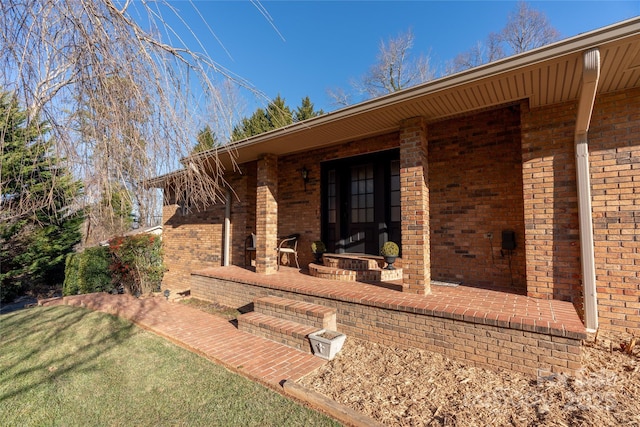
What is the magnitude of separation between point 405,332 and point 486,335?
87 cm

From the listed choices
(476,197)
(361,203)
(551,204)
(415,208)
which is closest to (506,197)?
(476,197)

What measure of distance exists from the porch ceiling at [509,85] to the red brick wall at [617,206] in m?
0.36

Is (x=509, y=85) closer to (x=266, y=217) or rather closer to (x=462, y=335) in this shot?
(x=462, y=335)

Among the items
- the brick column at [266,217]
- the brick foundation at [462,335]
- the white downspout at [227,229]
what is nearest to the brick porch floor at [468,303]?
the brick foundation at [462,335]

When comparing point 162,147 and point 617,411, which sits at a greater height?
point 162,147

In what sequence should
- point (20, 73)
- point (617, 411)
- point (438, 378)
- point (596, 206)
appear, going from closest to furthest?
point (20, 73) → point (617, 411) → point (438, 378) → point (596, 206)

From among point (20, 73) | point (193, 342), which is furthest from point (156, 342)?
point (20, 73)

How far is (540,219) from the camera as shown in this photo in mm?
3846

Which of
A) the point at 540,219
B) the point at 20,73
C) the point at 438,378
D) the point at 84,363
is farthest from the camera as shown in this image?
the point at 540,219

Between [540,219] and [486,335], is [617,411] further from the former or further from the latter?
[540,219]

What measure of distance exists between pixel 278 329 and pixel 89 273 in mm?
6155

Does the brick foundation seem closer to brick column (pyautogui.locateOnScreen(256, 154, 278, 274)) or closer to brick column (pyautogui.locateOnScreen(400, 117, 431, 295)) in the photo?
brick column (pyautogui.locateOnScreen(400, 117, 431, 295))

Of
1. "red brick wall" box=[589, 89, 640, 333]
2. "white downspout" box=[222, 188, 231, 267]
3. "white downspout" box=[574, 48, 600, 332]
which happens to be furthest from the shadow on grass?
"red brick wall" box=[589, 89, 640, 333]

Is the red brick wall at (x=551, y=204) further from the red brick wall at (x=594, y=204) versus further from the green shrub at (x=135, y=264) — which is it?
the green shrub at (x=135, y=264)
